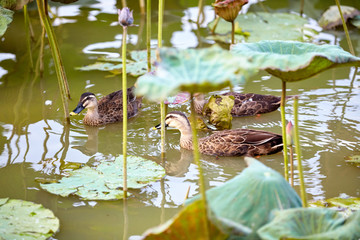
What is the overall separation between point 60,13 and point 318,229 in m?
8.45

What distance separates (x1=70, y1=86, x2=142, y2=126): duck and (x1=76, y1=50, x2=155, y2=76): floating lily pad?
0.68 metres

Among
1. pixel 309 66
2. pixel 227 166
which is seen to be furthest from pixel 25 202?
pixel 309 66

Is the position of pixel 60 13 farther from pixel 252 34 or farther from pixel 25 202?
pixel 25 202

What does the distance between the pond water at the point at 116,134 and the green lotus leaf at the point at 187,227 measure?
1.71m

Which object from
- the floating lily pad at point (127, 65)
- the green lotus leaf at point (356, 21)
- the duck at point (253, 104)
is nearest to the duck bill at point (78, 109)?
the floating lily pad at point (127, 65)

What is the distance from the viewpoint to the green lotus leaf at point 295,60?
2.92 metres

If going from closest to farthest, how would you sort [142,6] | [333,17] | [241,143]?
[241,143]
[333,17]
[142,6]

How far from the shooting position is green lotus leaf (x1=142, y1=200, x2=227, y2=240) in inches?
91.0

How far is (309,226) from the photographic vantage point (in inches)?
97.5

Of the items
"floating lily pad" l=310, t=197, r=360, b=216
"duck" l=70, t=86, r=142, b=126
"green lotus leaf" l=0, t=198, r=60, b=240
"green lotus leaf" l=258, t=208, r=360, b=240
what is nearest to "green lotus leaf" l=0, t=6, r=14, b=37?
"duck" l=70, t=86, r=142, b=126

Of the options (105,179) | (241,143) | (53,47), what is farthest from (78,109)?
(241,143)

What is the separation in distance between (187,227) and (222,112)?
3.99 metres

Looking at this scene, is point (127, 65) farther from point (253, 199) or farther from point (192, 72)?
point (192, 72)

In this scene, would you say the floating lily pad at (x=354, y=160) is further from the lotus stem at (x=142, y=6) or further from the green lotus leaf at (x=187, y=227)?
the lotus stem at (x=142, y=6)
